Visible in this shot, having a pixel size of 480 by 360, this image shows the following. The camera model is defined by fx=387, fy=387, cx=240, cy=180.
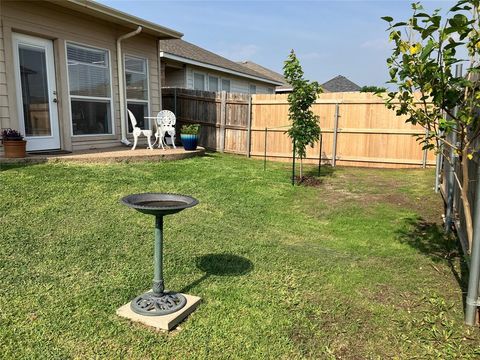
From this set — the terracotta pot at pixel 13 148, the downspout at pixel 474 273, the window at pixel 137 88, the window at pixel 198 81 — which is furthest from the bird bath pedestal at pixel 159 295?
the window at pixel 198 81

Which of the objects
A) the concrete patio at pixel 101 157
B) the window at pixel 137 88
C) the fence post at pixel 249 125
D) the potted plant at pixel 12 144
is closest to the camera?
the potted plant at pixel 12 144

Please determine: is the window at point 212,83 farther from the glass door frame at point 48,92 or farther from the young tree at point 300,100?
the glass door frame at point 48,92

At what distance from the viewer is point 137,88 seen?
9.92 metres

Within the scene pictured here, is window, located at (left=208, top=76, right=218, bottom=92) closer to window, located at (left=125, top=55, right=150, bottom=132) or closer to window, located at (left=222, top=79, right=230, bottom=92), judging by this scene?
window, located at (left=222, top=79, right=230, bottom=92)

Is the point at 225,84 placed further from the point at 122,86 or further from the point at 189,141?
the point at 122,86

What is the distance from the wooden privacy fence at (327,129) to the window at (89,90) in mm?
3818

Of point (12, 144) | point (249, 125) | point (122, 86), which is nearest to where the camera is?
point (12, 144)

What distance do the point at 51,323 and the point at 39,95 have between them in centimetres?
606

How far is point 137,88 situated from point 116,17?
2003mm

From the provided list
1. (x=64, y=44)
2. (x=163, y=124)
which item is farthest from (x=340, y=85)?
(x=64, y=44)

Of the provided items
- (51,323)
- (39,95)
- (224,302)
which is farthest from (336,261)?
(39,95)

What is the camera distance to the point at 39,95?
7457 mm

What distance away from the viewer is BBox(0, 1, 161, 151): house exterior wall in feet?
21.9

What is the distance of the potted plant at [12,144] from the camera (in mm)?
6363
